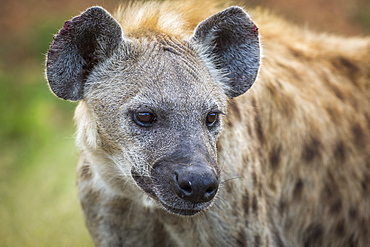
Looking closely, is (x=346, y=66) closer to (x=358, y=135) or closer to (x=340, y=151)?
(x=358, y=135)

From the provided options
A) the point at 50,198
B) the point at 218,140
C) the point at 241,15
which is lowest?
the point at 50,198

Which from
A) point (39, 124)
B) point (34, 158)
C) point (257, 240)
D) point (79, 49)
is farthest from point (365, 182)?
point (39, 124)

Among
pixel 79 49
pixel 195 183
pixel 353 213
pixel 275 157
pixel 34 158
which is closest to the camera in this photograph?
pixel 195 183

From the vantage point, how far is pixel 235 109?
11.6 ft

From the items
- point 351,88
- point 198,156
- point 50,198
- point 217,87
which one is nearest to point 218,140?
point 217,87

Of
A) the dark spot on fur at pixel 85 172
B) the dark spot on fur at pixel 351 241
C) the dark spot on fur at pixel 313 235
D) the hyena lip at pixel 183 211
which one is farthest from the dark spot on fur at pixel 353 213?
the dark spot on fur at pixel 85 172

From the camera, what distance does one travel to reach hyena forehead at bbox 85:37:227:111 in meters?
3.02

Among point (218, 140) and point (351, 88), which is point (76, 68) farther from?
point (351, 88)

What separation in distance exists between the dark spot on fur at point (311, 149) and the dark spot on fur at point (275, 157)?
0.71ft

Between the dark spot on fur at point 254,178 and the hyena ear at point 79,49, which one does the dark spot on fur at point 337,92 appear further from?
the hyena ear at point 79,49

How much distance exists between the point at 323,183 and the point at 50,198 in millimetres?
3093

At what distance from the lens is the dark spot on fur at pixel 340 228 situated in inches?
161

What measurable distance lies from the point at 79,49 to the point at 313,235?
205 centimetres

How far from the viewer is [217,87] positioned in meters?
3.29
